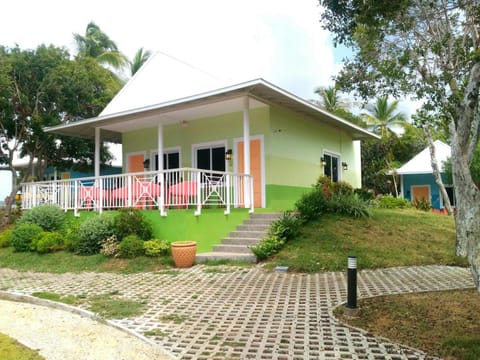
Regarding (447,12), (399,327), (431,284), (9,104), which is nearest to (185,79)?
(9,104)

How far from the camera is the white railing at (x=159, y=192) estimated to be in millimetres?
10250

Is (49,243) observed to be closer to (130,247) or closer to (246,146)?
(130,247)

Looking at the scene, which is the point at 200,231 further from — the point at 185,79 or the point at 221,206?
the point at 185,79

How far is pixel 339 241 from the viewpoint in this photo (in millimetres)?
9359

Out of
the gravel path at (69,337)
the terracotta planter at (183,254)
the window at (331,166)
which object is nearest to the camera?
the gravel path at (69,337)

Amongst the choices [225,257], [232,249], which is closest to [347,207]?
[232,249]

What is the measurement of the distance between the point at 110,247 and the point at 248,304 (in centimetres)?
515

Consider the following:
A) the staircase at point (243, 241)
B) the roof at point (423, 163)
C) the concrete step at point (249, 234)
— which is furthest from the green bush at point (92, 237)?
the roof at point (423, 163)

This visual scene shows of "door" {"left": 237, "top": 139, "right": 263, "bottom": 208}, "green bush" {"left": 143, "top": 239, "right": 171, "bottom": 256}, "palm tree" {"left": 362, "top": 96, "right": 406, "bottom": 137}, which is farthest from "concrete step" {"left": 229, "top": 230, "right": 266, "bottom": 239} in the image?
"palm tree" {"left": 362, "top": 96, "right": 406, "bottom": 137}

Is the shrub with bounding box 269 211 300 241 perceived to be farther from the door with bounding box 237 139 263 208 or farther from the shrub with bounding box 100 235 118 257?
the shrub with bounding box 100 235 118 257

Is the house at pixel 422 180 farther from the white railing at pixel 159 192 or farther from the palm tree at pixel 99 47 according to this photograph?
the palm tree at pixel 99 47

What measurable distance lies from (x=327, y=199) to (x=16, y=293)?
28.1ft

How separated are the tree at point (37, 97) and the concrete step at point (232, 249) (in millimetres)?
9602

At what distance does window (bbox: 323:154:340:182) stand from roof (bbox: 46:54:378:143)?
4.51 feet
